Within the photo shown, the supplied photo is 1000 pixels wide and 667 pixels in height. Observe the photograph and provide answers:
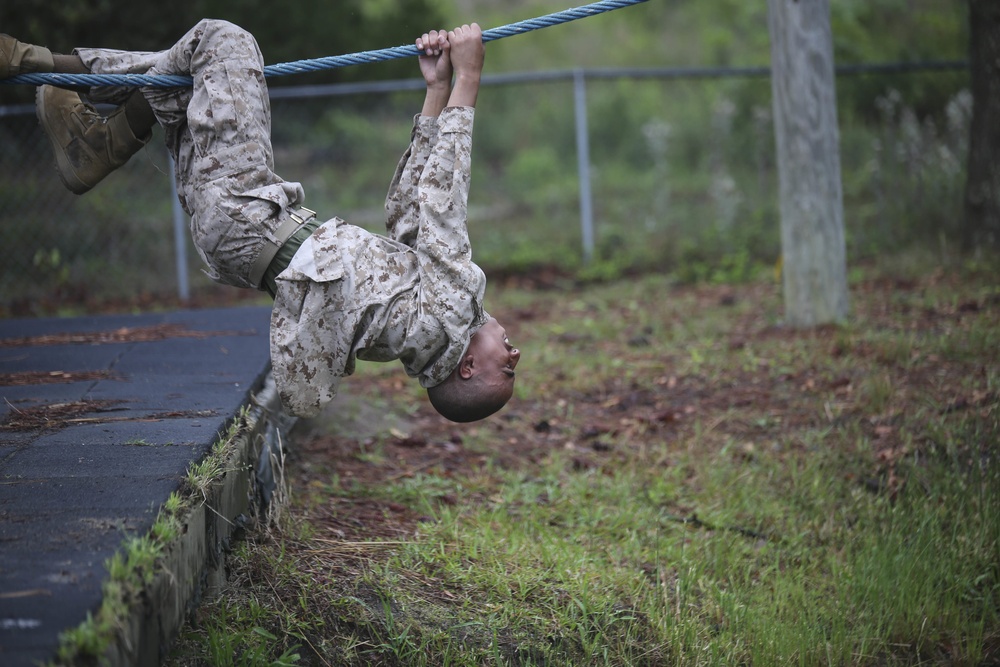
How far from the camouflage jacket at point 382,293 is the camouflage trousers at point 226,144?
215 mm

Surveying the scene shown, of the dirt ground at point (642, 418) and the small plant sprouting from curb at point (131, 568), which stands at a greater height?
the small plant sprouting from curb at point (131, 568)

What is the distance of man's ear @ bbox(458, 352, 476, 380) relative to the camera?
10.8 ft

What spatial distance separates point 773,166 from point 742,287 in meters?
3.45

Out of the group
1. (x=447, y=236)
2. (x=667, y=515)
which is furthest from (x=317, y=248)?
(x=667, y=515)

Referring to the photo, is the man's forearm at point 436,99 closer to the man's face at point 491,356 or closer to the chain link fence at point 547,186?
the man's face at point 491,356

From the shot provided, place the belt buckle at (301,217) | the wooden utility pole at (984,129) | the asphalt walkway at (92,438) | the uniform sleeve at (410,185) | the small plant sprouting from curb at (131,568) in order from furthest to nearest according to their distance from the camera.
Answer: the wooden utility pole at (984,129)
the uniform sleeve at (410,185)
the belt buckle at (301,217)
the asphalt walkway at (92,438)
the small plant sprouting from curb at (131,568)

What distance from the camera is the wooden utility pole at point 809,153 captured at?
580 centimetres

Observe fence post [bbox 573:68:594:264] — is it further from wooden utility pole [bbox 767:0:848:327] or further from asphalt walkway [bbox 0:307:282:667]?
asphalt walkway [bbox 0:307:282:667]

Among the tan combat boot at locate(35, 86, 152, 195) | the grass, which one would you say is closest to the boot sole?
the tan combat boot at locate(35, 86, 152, 195)

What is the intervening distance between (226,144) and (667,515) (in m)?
2.43

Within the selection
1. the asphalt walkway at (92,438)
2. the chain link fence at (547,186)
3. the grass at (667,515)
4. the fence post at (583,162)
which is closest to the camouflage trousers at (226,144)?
the asphalt walkway at (92,438)

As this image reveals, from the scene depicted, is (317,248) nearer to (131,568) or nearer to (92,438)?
(92,438)

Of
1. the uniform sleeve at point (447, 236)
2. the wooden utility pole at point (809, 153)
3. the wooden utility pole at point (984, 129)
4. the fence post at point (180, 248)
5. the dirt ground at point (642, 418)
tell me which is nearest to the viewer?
the uniform sleeve at point (447, 236)

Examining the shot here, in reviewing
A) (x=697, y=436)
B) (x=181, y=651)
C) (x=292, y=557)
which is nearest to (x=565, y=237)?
(x=697, y=436)
